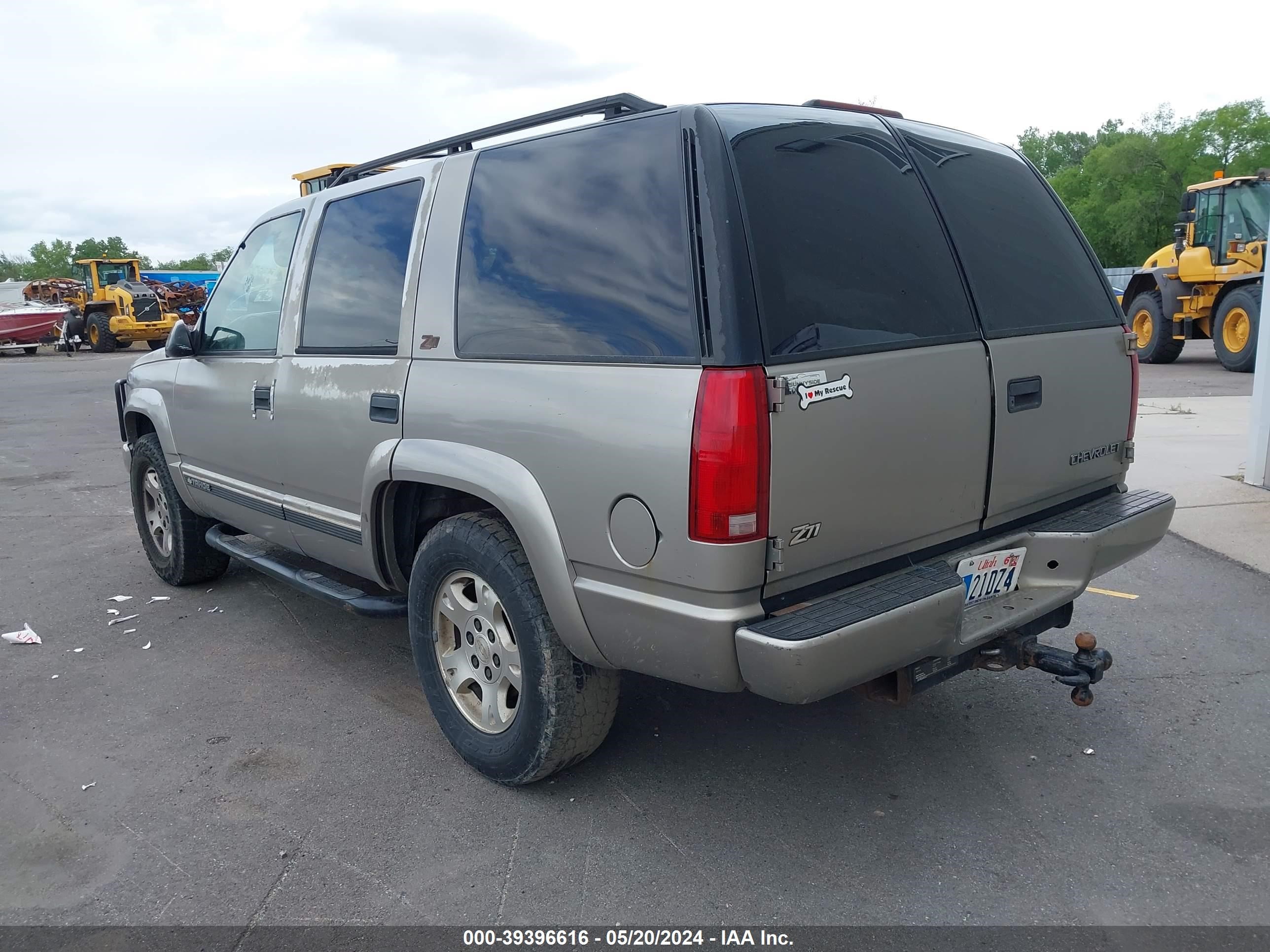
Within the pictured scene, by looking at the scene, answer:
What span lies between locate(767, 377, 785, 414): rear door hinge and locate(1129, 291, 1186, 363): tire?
16584mm

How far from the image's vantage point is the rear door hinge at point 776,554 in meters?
2.50

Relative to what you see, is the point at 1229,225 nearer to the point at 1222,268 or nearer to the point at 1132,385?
the point at 1222,268

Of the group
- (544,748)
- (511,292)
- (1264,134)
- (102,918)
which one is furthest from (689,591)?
(1264,134)

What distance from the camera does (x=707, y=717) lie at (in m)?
3.75

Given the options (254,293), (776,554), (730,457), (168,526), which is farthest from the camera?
(168,526)

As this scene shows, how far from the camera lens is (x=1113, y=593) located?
5.01 metres

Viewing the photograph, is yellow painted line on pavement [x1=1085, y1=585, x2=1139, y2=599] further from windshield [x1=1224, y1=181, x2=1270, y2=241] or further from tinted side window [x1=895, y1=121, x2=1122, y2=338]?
windshield [x1=1224, y1=181, x2=1270, y2=241]

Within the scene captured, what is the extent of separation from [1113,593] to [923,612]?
296 centimetres

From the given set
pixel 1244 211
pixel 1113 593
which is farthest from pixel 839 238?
pixel 1244 211

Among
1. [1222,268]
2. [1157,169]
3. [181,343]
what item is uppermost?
[1157,169]

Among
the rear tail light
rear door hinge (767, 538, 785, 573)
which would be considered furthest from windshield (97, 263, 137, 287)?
rear door hinge (767, 538, 785, 573)

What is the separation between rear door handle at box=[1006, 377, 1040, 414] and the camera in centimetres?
304

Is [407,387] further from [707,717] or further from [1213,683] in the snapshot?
[1213,683]

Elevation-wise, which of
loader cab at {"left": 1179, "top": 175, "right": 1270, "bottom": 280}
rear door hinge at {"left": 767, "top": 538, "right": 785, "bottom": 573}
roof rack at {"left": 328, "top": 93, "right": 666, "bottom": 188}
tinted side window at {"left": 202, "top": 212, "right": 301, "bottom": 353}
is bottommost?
rear door hinge at {"left": 767, "top": 538, "right": 785, "bottom": 573}
